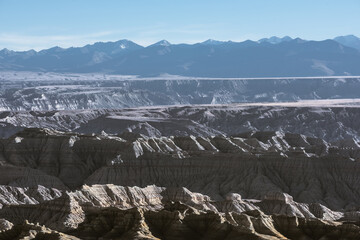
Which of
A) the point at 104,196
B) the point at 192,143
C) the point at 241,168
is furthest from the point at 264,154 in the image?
the point at 104,196

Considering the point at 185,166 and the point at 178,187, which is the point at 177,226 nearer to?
the point at 178,187

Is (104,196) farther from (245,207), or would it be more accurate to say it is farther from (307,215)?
(307,215)

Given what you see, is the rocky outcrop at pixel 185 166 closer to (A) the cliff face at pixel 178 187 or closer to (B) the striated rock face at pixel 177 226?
(A) the cliff face at pixel 178 187

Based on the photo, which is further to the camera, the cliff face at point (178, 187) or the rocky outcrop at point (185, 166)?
the rocky outcrop at point (185, 166)

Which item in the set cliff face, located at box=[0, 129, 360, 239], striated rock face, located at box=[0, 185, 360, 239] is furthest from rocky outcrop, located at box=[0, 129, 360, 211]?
striated rock face, located at box=[0, 185, 360, 239]

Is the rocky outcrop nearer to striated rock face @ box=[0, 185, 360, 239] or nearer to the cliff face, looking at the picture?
the cliff face

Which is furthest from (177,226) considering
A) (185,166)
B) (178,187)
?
(185,166)

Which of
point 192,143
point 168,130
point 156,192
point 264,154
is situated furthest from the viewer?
point 168,130

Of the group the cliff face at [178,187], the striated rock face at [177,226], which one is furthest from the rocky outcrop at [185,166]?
the striated rock face at [177,226]
